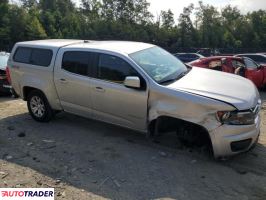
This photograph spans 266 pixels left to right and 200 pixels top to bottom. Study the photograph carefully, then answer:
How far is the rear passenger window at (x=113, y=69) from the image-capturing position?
643 centimetres

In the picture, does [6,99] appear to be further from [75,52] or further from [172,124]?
[172,124]

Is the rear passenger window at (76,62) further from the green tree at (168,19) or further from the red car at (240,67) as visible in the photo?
the green tree at (168,19)

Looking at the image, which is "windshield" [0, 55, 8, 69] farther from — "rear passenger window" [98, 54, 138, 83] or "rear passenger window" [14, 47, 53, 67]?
"rear passenger window" [98, 54, 138, 83]

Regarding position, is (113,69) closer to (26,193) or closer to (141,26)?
(26,193)

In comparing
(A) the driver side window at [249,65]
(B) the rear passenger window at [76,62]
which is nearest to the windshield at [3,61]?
(B) the rear passenger window at [76,62]

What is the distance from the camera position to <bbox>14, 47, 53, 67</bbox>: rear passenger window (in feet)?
25.5

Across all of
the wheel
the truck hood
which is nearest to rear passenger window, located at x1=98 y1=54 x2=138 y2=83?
the truck hood

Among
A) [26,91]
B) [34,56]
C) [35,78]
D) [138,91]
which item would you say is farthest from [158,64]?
[26,91]

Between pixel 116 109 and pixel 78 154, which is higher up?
pixel 116 109

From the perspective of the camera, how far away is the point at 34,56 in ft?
26.5

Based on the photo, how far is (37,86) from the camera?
789cm

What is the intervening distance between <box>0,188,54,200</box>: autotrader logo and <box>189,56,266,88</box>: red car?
28.2 ft

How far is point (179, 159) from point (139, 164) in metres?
0.66

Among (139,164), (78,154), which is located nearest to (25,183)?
(78,154)
